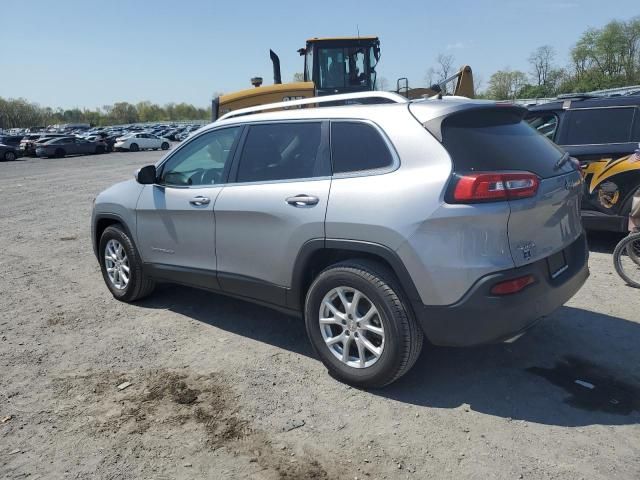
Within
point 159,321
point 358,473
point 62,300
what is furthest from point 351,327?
point 62,300

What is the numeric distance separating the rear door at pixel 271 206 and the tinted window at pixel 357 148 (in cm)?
8

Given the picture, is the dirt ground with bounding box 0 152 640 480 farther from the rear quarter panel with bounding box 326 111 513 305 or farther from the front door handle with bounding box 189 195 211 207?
the front door handle with bounding box 189 195 211 207

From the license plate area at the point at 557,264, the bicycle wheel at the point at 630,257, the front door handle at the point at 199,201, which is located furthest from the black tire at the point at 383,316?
the bicycle wheel at the point at 630,257

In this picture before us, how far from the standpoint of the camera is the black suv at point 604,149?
6059mm

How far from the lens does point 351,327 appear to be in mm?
3512

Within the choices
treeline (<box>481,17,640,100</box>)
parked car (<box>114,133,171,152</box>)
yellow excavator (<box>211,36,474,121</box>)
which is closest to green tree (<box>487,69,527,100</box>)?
treeline (<box>481,17,640,100</box>)

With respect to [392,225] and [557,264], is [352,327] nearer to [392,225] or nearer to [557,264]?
[392,225]

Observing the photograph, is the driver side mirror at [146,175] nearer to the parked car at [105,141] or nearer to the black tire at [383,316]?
→ the black tire at [383,316]

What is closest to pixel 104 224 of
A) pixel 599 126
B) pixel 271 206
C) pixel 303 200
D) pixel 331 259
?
pixel 271 206

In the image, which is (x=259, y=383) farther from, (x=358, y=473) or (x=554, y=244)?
(x=554, y=244)

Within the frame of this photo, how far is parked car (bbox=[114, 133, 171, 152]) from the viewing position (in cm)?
4384

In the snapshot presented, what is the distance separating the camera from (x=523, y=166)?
10.8ft

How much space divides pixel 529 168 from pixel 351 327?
4.95 ft

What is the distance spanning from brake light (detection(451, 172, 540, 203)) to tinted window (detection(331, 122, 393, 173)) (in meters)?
0.50
